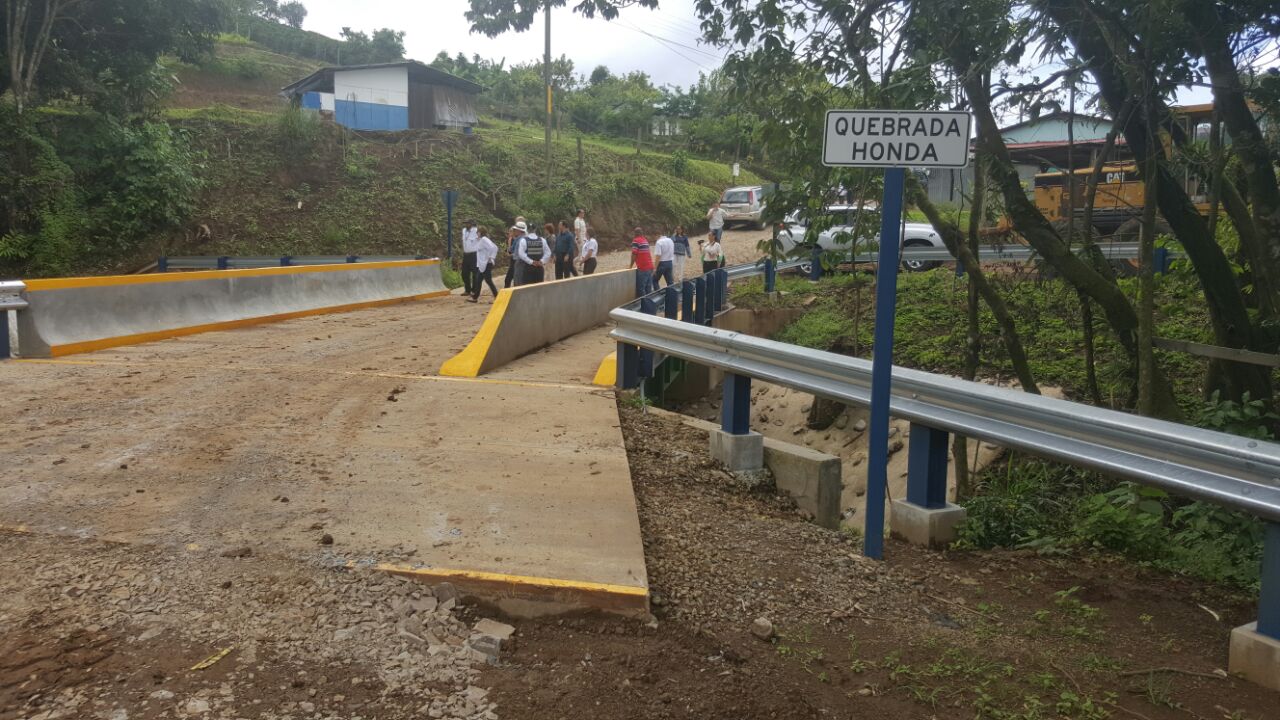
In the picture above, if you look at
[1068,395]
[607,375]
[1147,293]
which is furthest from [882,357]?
[1068,395]

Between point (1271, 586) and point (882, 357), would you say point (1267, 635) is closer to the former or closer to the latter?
point (1271, 586)

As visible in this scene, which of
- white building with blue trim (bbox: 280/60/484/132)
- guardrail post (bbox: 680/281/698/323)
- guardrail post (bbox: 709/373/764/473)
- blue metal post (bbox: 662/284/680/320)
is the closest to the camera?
guardrail post (bbox: 709/373/764/473)

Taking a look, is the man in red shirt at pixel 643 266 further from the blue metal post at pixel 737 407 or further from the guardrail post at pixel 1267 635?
the guardrail post at pixel 1267 635

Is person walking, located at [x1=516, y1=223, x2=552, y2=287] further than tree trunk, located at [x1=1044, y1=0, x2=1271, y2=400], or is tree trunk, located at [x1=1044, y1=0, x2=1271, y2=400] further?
person walking, located at [x1=516, y1=223, x2=552, y2=287]

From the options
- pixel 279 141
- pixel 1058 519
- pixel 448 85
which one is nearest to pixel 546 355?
pixel 1058 519

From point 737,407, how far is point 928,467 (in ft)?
5.48

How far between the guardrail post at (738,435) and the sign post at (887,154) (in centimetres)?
166

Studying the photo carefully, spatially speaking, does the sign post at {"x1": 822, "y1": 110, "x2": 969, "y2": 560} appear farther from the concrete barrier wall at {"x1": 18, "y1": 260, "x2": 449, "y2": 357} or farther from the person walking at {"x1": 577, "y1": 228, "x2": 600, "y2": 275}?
the person walking at {"x1": 577, "y1": 228, "x2": 600, "y2": 275}

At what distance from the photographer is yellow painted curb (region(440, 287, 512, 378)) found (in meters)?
9.77

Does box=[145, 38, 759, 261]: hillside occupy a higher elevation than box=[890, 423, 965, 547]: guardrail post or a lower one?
higher

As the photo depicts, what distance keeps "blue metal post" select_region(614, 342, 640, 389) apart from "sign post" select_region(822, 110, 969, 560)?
165 inches

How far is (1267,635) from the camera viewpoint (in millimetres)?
3893

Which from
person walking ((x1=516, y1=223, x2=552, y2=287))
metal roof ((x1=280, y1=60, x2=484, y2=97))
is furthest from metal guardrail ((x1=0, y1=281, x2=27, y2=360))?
metal roof ((x1=280, y1=60, x2=484, y2=97))

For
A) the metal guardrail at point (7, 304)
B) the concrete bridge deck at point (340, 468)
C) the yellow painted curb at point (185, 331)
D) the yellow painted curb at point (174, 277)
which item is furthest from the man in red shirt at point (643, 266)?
the metal guardrail at point (7, 304)
